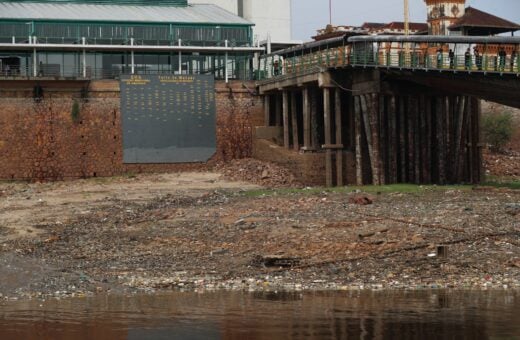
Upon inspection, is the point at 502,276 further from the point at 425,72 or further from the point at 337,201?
the point at 425,72

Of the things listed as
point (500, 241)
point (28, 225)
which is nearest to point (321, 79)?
point (28, 225)

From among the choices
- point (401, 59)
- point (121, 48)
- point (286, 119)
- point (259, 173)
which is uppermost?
point (121, 48)

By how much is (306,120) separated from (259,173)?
3.61 meters

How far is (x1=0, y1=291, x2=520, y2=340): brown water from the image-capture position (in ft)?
77.4

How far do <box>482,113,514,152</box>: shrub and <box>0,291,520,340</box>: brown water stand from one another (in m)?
44.3

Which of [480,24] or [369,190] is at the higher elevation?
[480,24]

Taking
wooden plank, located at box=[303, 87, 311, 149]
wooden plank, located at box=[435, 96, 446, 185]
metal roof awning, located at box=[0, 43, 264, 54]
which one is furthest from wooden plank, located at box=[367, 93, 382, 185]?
metal roof awning, located at box=[0, 43, 264, 54]

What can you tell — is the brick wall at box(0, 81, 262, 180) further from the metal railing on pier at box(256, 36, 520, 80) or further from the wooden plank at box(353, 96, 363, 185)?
the wooden plank at box(353, 96, 363, 185)

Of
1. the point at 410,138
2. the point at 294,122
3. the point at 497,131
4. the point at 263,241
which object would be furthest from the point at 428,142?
the point at 263,241

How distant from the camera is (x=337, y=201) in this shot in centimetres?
4403

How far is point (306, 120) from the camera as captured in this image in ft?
186

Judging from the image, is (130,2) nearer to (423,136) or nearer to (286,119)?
(286,119)

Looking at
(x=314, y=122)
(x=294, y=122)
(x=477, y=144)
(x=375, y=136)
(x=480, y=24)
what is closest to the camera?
(x=375, y=136)

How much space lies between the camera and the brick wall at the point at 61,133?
5778cm
